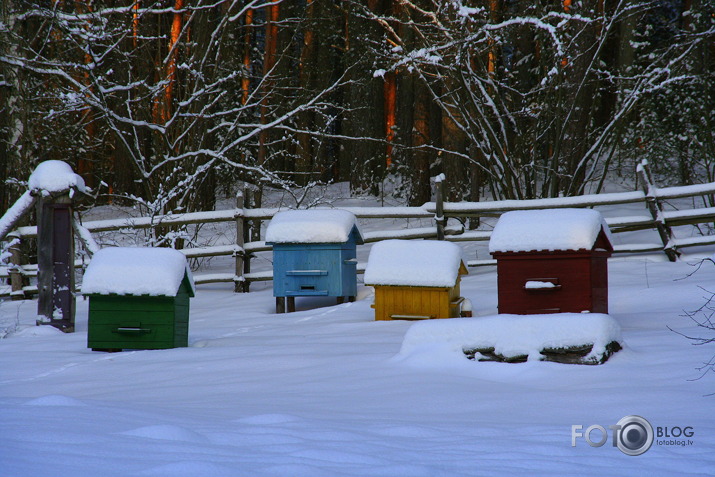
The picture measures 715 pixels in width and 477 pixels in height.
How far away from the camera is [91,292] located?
6.41 meters

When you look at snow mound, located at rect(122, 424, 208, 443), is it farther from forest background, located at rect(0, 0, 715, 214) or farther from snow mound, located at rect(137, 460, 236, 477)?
forest background, located at rect(0, 0, 715, 214)

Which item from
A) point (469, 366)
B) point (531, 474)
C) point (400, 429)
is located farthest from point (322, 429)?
point (469, 366)

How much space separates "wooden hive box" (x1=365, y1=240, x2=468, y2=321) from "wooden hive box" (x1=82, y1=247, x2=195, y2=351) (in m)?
2.06

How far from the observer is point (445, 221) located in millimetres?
10656

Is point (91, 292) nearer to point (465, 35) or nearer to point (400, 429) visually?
point (400, 429)

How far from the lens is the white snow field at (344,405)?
2541mm

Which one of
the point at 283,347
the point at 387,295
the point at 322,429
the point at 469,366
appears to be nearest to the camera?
the point at 322,429

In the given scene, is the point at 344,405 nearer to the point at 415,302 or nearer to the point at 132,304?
the point at 132,304

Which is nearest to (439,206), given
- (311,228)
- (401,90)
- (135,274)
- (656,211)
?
(311,228)

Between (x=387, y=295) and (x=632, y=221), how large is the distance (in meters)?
4.43

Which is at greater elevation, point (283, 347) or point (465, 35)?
point (465, 35)

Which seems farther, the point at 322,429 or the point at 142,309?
the point at 142,309

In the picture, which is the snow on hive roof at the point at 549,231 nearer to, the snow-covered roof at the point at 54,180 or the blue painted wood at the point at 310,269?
the blue painted wood at the point at 310,269

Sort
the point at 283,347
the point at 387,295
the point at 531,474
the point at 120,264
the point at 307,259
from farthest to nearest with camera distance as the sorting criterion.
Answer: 1. the point at 307,259
2. the point at 387,295
3. the point at 120,264
4. the point at 283,347
5. the point at 531,474
